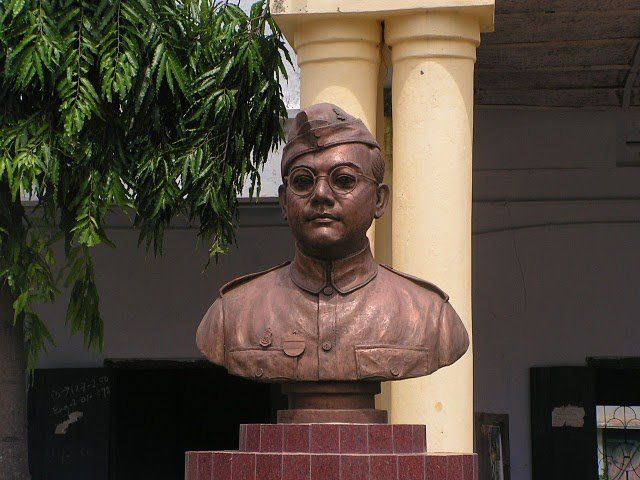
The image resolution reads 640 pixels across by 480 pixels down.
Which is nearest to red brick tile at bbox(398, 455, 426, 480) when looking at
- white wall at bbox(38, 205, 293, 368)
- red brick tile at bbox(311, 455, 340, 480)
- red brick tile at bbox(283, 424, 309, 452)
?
red brick tile at bbox(311, 455, 340, 480)

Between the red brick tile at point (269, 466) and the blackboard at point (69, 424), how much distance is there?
6.19m

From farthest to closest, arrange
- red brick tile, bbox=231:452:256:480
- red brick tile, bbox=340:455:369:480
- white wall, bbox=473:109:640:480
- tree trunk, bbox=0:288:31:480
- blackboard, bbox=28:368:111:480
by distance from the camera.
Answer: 1. blackboard, bbox=28:368:111:480
2. white wall, bbox=473:109:640:480
3. tree trunk, bbox=0:288:31:480
4. red brick tile, bbox=231:452:256:480
5. red brick tile, bbox=340:455:369:480

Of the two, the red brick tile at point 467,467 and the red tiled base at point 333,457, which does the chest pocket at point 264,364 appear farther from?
the red brick tile at point 467,467

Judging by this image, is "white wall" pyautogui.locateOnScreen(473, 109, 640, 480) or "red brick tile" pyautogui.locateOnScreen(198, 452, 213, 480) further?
"white wall" pyautogui.locateOnScreen(473, 109, 640, 480)

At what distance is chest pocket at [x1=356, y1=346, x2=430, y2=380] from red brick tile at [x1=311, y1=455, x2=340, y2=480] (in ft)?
1.09

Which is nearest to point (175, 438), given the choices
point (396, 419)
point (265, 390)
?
point (265, 390)

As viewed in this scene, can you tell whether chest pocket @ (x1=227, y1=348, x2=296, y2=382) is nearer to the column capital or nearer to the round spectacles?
the round spectacles

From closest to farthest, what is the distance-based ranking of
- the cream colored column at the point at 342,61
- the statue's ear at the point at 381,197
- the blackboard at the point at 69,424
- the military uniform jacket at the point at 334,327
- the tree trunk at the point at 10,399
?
the military uniform jacket at the point at 334,327
the statue's ear at the point at 381,197
the cream colored column at the point at 342,61
the tree trunk at the point at 10,399
the blackboard at the point at 69,424

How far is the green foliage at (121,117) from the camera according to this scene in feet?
25.8

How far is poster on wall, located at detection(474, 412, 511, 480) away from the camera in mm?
9891

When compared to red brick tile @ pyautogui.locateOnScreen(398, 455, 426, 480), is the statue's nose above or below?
above

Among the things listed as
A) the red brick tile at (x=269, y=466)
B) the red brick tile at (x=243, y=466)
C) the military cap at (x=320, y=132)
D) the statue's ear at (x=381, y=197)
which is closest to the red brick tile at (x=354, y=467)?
the red brick tile at (x=269, y=466)

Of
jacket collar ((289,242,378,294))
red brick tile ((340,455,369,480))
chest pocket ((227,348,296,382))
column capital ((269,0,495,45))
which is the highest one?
column capital ((269,0,495,45))

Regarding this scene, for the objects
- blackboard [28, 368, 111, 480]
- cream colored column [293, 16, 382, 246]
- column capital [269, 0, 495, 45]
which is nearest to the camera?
column capital [269, 0, 495, 45]
